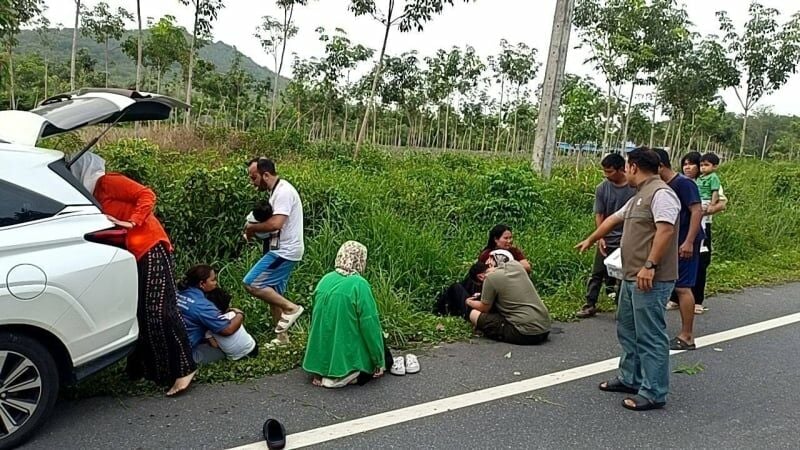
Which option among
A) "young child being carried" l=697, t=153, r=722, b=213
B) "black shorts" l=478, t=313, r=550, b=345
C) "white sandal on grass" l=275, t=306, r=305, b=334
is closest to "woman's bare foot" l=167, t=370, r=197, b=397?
"white sandal on grass" l=275, t=306, r=305, b=334

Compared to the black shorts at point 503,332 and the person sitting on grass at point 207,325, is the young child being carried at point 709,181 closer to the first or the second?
the black shorts at point 503,332

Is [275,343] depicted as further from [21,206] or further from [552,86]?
[552,86]

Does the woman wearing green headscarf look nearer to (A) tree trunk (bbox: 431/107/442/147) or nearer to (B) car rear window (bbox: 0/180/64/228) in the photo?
(B) car rear window (bbox: 0/180/64/228)

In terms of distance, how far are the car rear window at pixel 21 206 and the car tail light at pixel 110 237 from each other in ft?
0.72

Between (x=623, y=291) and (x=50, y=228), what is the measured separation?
351 cm

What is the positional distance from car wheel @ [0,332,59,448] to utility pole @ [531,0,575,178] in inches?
384

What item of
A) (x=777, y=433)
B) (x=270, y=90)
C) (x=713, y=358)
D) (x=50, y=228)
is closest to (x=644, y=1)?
(x=713, y=358)

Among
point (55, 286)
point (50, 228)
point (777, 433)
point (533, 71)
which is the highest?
point (533, 71)

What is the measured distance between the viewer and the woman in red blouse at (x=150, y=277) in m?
3.94

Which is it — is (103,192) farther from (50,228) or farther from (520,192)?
(520,192)

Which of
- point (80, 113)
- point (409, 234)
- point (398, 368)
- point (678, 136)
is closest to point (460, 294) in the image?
point (409, 234)

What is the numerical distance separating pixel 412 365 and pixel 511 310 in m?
1.13

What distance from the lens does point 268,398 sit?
4020mm

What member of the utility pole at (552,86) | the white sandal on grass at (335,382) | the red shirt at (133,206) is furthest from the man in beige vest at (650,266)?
the utility pole at (552,86)
